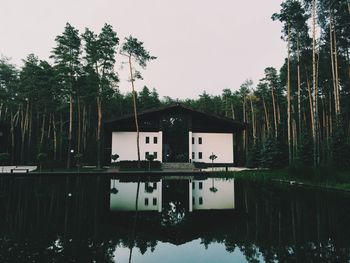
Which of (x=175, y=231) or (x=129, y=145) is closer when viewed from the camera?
(x=175, y=231)

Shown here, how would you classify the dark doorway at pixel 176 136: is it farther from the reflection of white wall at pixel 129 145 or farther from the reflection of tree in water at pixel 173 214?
the reflection of tree in water at pixel 173 214

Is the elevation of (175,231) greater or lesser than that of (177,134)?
lesser

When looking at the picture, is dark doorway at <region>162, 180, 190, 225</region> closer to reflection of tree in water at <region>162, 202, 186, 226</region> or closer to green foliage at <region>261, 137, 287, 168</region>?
reflection of tree in water at <region>162, 202, 186, 226</region>

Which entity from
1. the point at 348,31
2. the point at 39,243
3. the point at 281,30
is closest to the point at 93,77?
the point at 281,30

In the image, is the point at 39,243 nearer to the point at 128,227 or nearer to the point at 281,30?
the point at 128,227

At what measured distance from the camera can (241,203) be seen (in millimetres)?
8023

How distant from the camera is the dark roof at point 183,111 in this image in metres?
27.9

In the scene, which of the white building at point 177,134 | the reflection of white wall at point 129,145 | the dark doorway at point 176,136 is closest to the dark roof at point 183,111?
the white building at point 177,134

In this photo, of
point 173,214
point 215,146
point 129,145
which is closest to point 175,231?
point 173,214

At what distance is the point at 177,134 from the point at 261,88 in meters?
18.1

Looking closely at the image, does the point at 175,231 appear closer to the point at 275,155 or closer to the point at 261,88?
the point at 275,155

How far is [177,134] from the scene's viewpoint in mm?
30156

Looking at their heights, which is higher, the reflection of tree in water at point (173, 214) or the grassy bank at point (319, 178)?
the grassy bank at point (319, 178)

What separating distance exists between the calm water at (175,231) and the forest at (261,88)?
1020 cm
